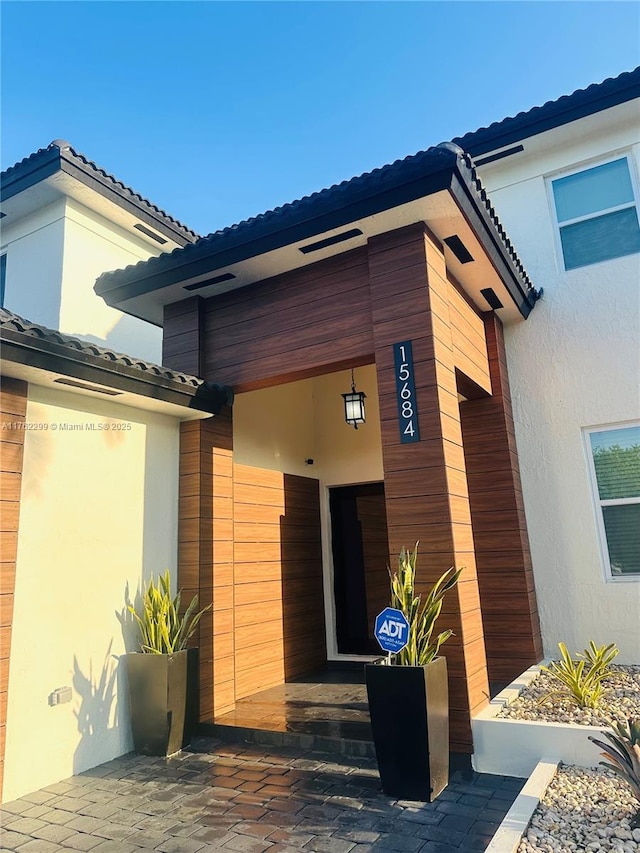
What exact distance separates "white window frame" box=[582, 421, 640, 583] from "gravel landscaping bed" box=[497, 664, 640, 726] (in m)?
1.01

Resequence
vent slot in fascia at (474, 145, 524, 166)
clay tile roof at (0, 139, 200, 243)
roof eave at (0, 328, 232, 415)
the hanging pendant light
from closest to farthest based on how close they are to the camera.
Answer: roof eave at (0, 328, 232, 415), the hanging pendant light, vent slot in fascia at (474, 145, 524, 166), clay tile roof at (0, 139, 200, 243)

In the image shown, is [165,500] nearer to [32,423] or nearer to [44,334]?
[32,423]

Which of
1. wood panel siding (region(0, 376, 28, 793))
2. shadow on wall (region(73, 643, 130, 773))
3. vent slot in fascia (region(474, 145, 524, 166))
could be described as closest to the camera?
wood panel siding (region(0, 376, 28, 793))

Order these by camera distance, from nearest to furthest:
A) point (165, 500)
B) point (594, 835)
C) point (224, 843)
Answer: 1. point (594, 835)
2. point (224, 843)
3. point (165, 500)

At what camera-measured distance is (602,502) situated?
5.83 meters

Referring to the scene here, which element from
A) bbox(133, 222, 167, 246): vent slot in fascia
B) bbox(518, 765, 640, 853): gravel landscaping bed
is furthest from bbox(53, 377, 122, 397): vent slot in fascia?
bbox(133, 222, 167, 246): vent slot in fascia

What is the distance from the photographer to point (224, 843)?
2.97m

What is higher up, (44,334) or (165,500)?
(44,334)

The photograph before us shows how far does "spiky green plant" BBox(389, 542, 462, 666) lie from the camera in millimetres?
3645

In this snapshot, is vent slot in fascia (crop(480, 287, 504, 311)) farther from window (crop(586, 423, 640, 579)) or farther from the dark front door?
the dark front door

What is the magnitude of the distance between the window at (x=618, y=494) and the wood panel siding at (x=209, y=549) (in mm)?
3851

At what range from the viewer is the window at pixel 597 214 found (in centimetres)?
619

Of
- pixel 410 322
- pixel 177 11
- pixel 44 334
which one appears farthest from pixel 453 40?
pixel 44 334

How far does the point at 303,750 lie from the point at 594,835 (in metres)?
2.24
